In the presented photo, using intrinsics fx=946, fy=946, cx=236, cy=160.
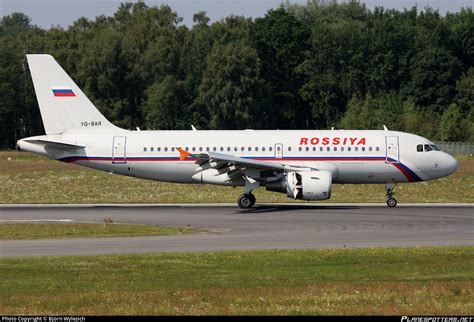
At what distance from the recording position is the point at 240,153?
47.1 meters

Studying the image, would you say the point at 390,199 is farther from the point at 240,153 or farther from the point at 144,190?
the point at 144,190

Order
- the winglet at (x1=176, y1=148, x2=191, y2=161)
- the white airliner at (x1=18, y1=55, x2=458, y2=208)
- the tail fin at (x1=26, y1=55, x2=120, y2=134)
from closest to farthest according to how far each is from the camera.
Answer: the white airliner at (x1=18, y1=55, x2=458, y2=208) → the winglet at (x1=176, y1=148, x2=191, y2=161) → the tail fin at (x1=26, y1=55, x2=120, y2=134)

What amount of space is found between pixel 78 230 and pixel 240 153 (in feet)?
42.7

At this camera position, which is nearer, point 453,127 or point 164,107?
point 453,127

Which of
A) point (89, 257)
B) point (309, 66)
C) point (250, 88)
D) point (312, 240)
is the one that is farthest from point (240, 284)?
point (309, 66)

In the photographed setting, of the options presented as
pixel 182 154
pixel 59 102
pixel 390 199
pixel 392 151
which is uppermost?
pixel 59 102

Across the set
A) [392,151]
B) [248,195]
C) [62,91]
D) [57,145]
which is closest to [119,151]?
[57,145]

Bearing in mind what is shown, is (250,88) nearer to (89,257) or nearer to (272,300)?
(89,257)

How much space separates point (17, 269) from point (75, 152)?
22488mm

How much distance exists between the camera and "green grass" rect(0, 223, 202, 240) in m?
34.6

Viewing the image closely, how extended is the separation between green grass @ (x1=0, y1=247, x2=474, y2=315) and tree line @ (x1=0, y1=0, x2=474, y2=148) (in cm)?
7371

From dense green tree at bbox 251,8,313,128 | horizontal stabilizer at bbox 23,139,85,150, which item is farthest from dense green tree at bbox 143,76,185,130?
horizontal stabilizer at bbox 23,139,85,150

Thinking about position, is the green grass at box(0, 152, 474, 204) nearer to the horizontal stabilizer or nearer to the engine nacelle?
the horizontal stabilizer

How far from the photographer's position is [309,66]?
4646 inches
